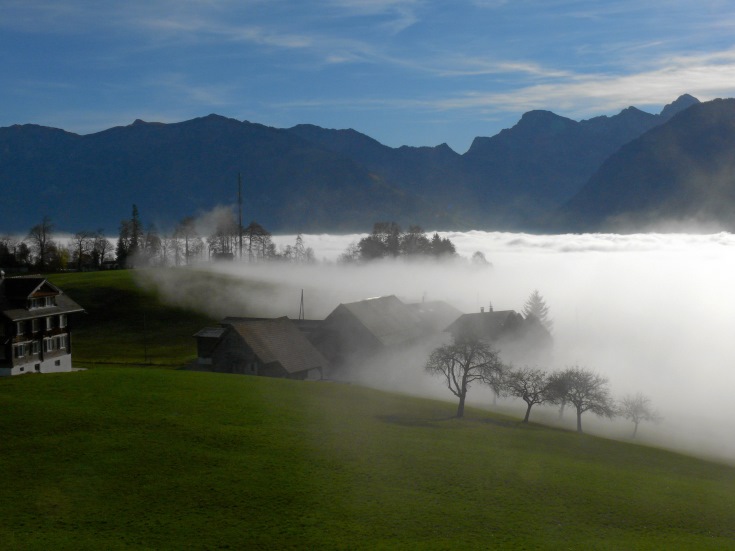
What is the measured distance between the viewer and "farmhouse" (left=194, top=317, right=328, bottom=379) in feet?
247

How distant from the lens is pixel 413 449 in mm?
42188

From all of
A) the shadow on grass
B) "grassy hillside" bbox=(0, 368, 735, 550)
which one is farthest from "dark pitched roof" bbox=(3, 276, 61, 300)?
the shadow on grass

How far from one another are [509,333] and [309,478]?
233 feet

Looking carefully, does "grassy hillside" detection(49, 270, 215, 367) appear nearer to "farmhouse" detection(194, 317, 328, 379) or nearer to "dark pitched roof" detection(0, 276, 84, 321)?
"farmhouse" detection(194, 317, 328, 379)

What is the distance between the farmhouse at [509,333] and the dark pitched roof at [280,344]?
2639 cm

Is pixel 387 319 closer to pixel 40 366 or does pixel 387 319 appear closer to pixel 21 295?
pixel 40 366

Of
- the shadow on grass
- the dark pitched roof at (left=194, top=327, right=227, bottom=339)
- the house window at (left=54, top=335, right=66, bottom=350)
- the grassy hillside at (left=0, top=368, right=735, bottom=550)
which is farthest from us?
the dark pitched roof at (left=194, top=327, right=227, bottom=339)

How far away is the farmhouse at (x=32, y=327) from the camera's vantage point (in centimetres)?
6003

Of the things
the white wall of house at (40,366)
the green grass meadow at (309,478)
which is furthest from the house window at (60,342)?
the green grass meadow at (309,478)

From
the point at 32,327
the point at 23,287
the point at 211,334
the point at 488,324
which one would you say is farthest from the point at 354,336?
the point at 23,287

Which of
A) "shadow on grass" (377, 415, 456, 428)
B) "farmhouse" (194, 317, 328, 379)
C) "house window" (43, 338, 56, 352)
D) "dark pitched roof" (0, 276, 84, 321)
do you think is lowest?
"shadow on grass" (377, 415, 456, 428)

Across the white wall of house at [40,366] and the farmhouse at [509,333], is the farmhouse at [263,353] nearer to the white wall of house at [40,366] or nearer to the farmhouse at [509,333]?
the white wall of house at [40,366]

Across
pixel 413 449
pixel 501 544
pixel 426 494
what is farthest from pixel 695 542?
pixel 413 449

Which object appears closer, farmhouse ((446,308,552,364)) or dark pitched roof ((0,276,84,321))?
dark pitched roof ((0,276,84,321))
